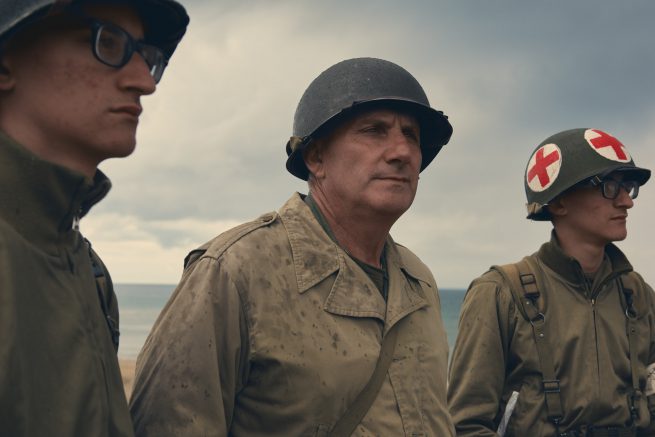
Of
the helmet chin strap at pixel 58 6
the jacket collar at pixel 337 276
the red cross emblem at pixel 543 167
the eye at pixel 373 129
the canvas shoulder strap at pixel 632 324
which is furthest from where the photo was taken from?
the red cross emblem at pixel 543 167

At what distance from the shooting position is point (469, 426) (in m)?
5.92

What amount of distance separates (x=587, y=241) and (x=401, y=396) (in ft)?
9.75

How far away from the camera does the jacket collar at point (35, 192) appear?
2.77 m

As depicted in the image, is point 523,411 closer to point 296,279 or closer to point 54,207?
point 296,279

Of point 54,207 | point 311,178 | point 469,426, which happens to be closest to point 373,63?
point 311,178

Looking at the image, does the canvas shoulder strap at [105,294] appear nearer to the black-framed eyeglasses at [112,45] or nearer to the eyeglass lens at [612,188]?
the black-framed eyeglasses at [112,45]

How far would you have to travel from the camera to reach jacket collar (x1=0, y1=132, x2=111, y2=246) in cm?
277

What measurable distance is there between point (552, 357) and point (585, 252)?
95cm

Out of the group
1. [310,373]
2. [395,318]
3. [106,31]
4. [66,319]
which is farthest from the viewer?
[395,318]

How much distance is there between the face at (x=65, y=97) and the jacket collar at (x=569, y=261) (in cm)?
418

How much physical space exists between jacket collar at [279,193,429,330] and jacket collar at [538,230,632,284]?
2197 mm

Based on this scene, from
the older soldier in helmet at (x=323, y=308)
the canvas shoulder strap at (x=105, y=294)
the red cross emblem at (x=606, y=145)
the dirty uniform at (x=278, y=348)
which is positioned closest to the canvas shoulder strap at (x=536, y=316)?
the red cross emblem at (x=606, y=145)

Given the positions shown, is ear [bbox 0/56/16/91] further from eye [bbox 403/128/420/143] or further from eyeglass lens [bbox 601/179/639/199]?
eyeglass lens [bbox 601/179/639/199]

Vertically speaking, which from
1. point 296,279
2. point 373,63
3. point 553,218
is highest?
point 373,63
